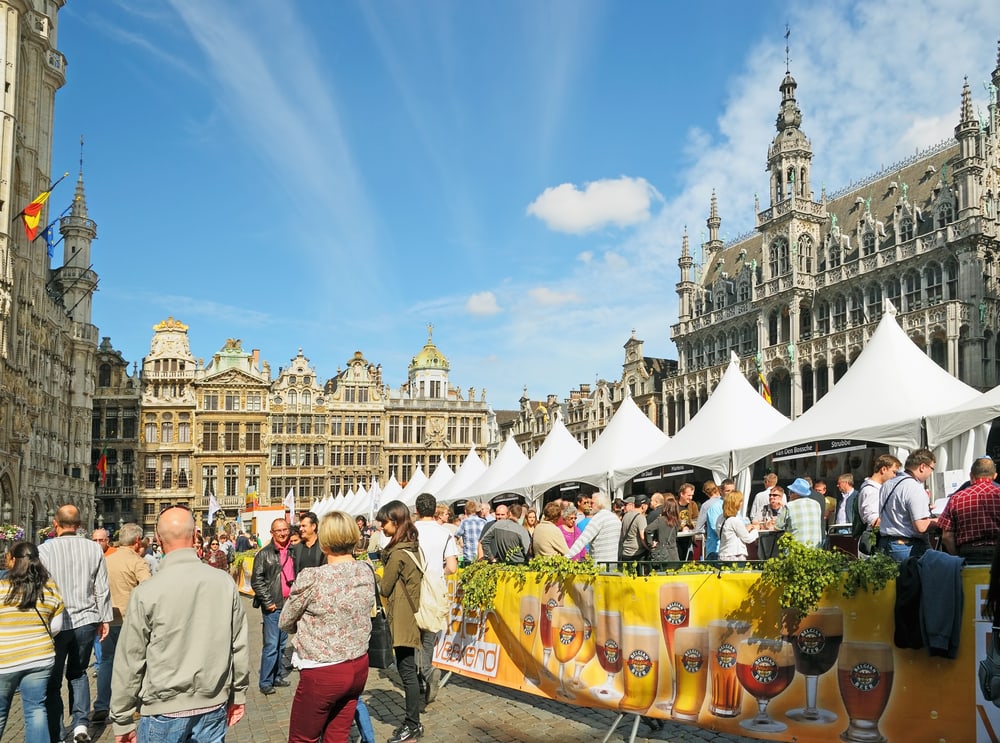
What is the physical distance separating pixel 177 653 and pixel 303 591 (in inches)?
36.6

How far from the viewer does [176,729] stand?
439 cm

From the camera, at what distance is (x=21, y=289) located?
110ft

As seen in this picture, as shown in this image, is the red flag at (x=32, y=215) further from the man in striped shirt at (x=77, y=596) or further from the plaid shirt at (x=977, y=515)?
the plaid shirt at (x=977, y=515)

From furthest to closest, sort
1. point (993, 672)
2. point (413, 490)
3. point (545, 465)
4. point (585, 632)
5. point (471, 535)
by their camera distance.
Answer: point (413, 490)
point (545, 465)
point (471, 535)
point (585, 632)
point (993, 672)

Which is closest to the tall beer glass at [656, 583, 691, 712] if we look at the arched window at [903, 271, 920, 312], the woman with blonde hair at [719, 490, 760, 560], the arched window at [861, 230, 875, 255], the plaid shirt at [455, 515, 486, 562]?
the woman with blonde hair at [719, 490, 760, 560]

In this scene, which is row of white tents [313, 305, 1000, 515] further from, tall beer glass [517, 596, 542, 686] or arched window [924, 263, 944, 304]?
arched window [924, 263, 944, 304]

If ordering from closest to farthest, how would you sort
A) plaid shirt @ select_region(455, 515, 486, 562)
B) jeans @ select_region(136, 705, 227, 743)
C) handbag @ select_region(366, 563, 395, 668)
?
jeans @ select_region(136, 705, 227, 743) → handbag @ select_region(366, 563, 395, 668) → plaid shirt @ select_region(455, 515, 486, 562)

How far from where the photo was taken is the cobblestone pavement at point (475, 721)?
7543mm

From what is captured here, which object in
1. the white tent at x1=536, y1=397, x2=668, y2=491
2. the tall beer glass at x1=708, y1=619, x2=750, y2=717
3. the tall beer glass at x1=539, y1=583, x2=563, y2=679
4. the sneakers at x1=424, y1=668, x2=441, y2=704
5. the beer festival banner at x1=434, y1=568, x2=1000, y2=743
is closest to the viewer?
the beer festival banner at x1=434, y1=568, x2=1000, y2=743

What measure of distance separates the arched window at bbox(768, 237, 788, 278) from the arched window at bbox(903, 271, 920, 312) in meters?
7.10

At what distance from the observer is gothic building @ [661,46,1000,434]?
3400 centimetres

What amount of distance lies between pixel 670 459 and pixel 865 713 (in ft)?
35.3

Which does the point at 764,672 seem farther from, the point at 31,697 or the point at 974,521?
the point at 31,697

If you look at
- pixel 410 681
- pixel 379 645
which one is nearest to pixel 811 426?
pixel 410 681
